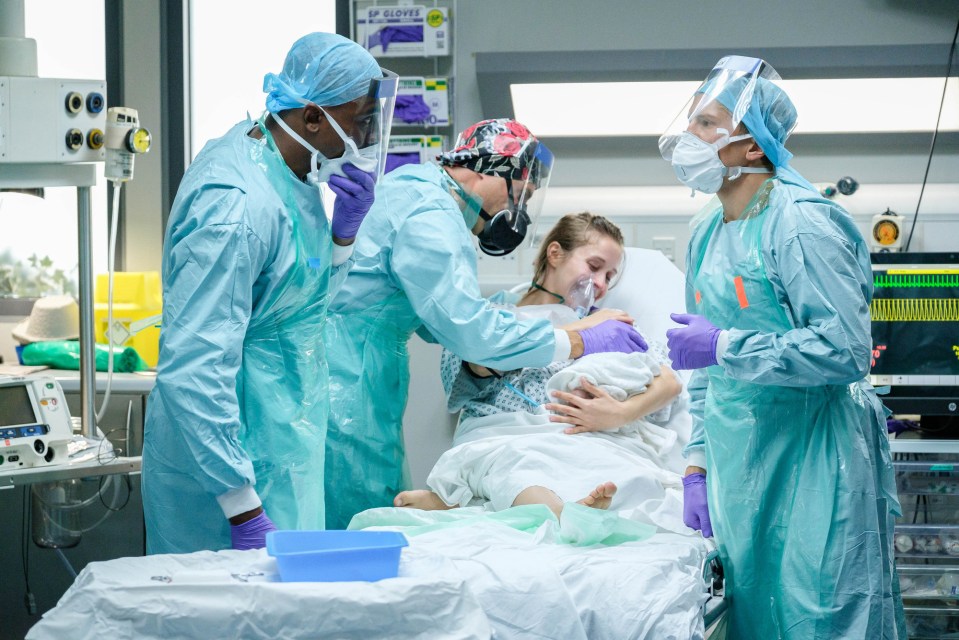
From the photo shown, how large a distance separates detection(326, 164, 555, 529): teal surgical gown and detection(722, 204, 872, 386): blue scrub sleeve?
2.10 feet

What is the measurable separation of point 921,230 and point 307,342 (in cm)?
288

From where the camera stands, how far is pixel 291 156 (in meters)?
1.98

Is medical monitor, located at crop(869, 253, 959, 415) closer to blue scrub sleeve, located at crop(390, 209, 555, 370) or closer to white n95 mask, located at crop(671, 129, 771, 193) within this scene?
white n95 mask, located at crop(671, 129, 771, 193)

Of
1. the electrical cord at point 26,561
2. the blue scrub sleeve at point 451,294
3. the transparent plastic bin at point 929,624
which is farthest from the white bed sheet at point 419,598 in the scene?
the electrical cord at point 26,561

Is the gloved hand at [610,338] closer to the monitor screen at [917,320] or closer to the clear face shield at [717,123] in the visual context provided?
the clear face shield at [717,123]


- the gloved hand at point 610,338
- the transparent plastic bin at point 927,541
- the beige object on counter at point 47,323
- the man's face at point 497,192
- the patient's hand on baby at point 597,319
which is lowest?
the transparent plastic bin at point 927,541

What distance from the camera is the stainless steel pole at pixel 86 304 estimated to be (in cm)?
287

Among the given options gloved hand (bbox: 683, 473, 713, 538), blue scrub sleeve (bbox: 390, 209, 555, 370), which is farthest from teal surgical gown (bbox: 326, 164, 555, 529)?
gloved hand (bbox: 683, 473, 713, 538)

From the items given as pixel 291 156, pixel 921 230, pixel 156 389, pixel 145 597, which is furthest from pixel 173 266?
pixel 921 230

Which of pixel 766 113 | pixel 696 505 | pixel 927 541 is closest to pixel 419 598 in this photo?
pixel 696 505

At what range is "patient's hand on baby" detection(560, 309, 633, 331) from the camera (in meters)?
2.79

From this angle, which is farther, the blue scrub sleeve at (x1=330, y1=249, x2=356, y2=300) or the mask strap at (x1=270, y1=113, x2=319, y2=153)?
the blue scrub sleeve at (x1=330, y1=249, x2=356, y2=300)

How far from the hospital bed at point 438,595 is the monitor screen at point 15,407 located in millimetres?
1200

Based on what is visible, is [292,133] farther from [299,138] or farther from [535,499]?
[535,499]
